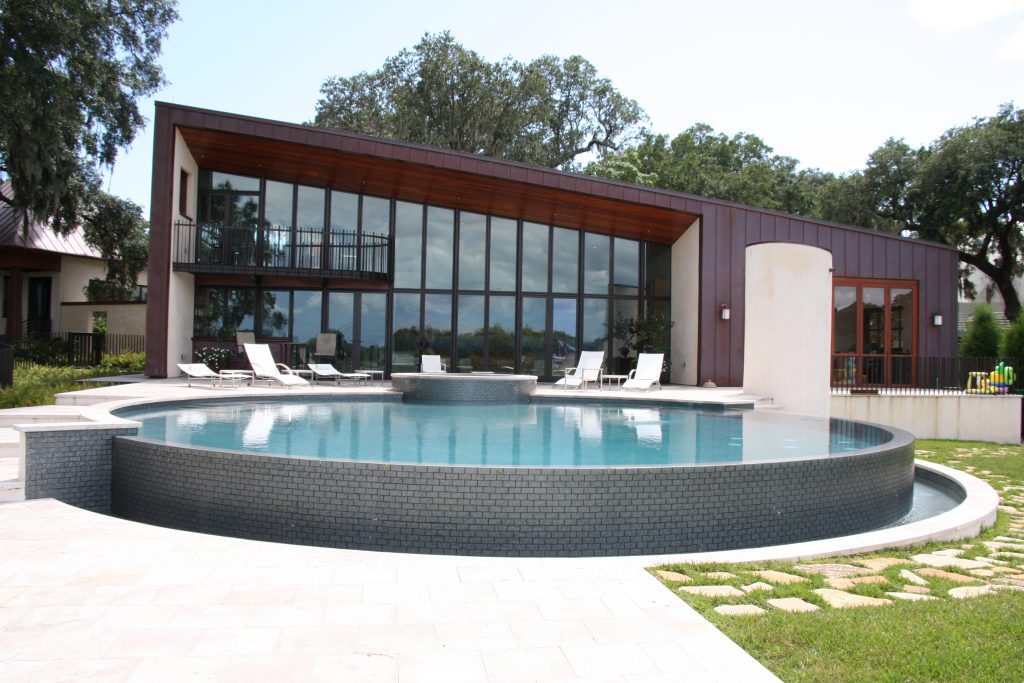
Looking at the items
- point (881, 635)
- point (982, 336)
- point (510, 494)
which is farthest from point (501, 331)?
point (881, 635)

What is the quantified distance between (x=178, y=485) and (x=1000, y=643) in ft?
16.3

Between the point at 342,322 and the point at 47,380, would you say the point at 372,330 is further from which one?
the point at 47,380

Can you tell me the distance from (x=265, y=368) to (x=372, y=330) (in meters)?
4.21

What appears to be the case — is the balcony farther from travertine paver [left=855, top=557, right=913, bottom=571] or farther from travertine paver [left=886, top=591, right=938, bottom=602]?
travertine paver [left=886, top=591, right=938, bottom=602]

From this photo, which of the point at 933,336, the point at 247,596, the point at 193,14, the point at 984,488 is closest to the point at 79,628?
the point at 247,596

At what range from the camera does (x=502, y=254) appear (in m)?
17.4

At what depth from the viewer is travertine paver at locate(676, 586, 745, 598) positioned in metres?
3.39

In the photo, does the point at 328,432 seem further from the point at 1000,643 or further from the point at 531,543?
the point at 1000,643

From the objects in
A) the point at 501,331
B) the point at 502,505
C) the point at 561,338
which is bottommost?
the point at 502,505

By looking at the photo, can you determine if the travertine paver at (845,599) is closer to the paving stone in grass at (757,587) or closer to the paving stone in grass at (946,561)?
the paving stone in grass at (757,587)

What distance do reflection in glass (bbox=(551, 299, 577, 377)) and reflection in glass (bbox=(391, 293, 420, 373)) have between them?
10.6 ft

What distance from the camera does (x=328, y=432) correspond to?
750 centimetres

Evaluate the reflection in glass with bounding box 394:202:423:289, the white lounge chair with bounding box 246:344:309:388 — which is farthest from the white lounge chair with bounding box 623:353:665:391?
the white lounge chair with bounding box 246:344:309:388

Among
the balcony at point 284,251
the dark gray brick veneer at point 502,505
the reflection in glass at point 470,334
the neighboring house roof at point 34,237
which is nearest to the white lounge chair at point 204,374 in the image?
the balcony at point 284,251
